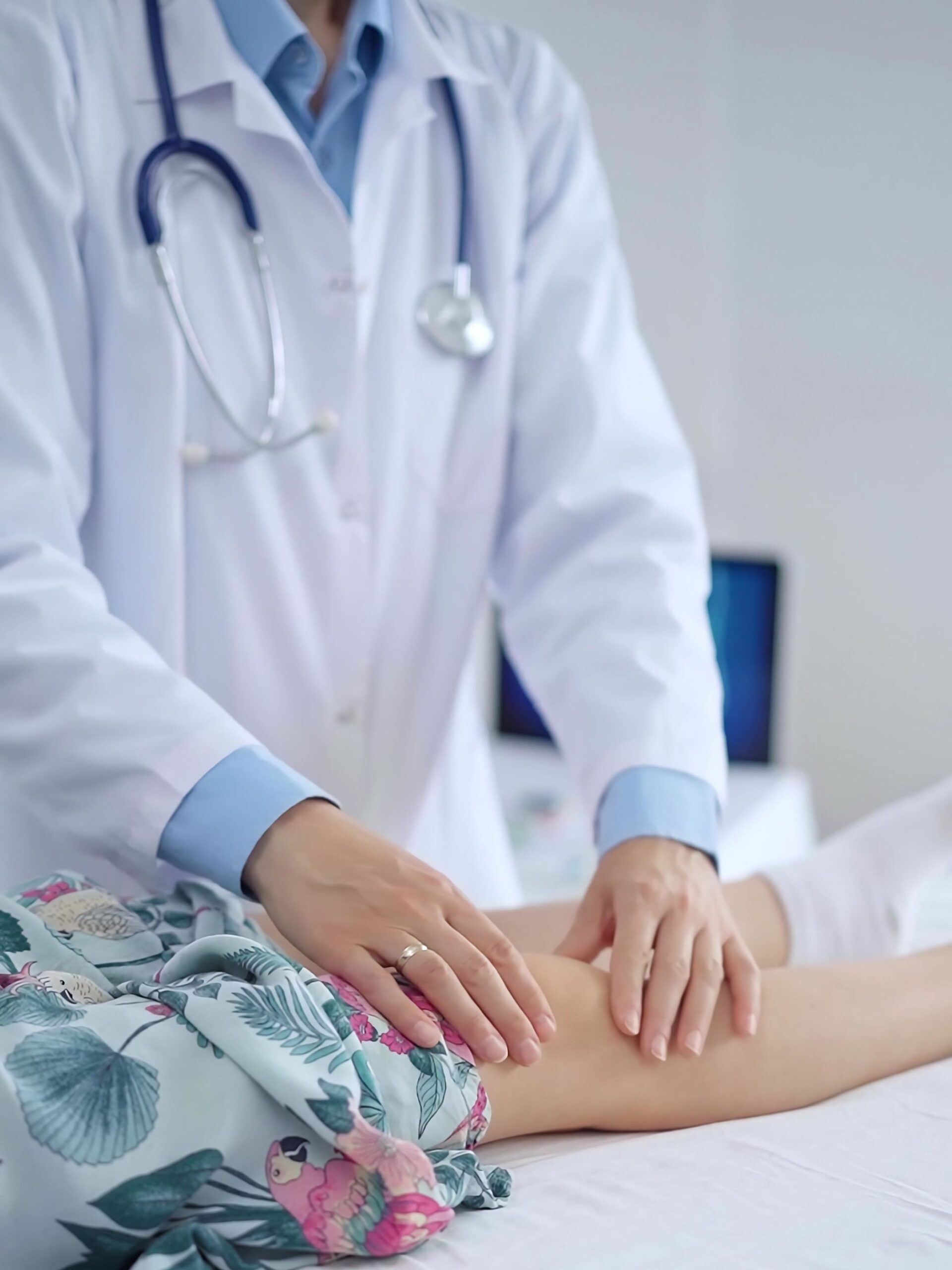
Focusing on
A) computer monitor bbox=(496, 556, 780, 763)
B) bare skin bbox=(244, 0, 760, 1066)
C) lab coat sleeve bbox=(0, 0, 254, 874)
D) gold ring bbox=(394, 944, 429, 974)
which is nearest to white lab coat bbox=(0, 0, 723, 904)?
lab coat sleeve bbox=(0, 0, 254, 874)

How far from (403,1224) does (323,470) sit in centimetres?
70

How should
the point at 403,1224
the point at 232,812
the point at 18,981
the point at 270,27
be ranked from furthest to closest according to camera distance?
the point at 270,27 → the point at 232,812 → the point at 18,981 → the point at 403,1224

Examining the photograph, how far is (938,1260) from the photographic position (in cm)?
66

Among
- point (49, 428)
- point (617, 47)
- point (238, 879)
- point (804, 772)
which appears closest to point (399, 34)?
point (49, 428)

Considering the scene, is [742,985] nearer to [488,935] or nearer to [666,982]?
[666,982]

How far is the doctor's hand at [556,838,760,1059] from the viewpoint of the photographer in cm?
94

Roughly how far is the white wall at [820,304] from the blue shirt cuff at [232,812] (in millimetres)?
1885

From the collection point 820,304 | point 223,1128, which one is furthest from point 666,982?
point 820,304

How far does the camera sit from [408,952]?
83 centimetres

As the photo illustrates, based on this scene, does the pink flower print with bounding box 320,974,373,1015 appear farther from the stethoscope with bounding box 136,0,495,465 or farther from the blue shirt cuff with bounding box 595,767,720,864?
the stethoscope with bounding box 136,0,495,465

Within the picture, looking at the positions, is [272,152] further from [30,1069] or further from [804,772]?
[804,772]

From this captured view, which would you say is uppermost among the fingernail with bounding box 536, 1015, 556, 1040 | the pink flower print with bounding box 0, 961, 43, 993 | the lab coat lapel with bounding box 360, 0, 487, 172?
the lab coat lapel with bounding box 360, 0, 487, 172

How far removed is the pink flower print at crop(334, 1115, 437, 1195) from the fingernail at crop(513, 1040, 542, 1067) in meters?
0.17

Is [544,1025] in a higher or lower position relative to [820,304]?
A: lower
